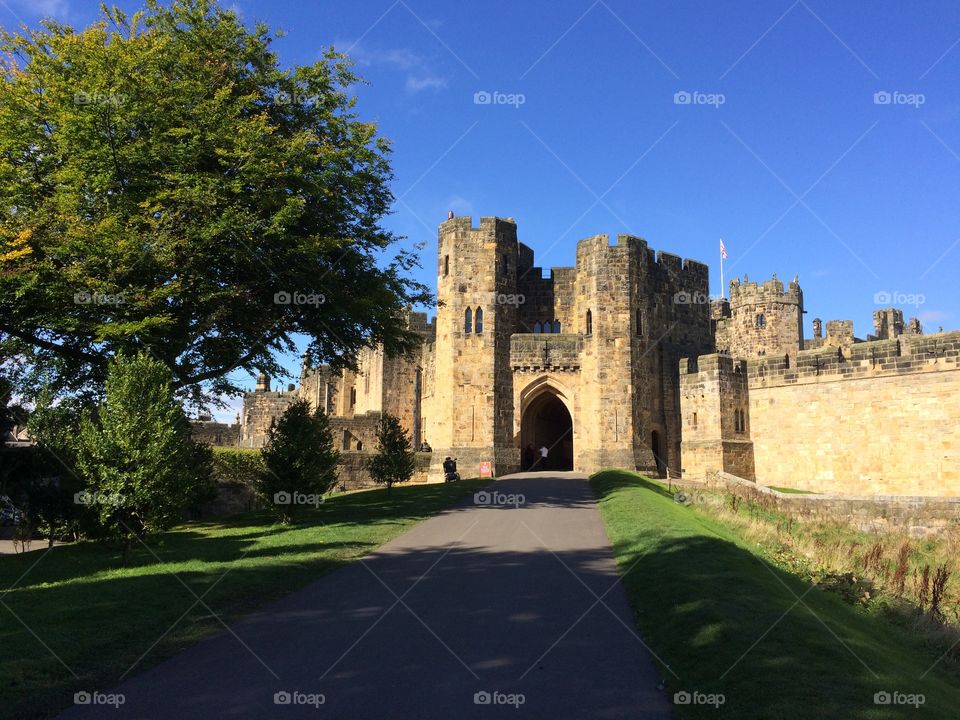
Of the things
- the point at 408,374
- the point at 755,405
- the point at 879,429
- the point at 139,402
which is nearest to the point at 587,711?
the point at 139,402

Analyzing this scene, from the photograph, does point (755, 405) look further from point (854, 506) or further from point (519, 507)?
point (519, 507)

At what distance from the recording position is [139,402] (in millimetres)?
14703

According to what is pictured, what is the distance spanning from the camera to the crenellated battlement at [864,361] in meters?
28.9

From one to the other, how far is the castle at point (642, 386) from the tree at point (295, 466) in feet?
31.0

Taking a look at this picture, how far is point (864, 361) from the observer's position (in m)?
31.0

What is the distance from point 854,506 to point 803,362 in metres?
9.40
